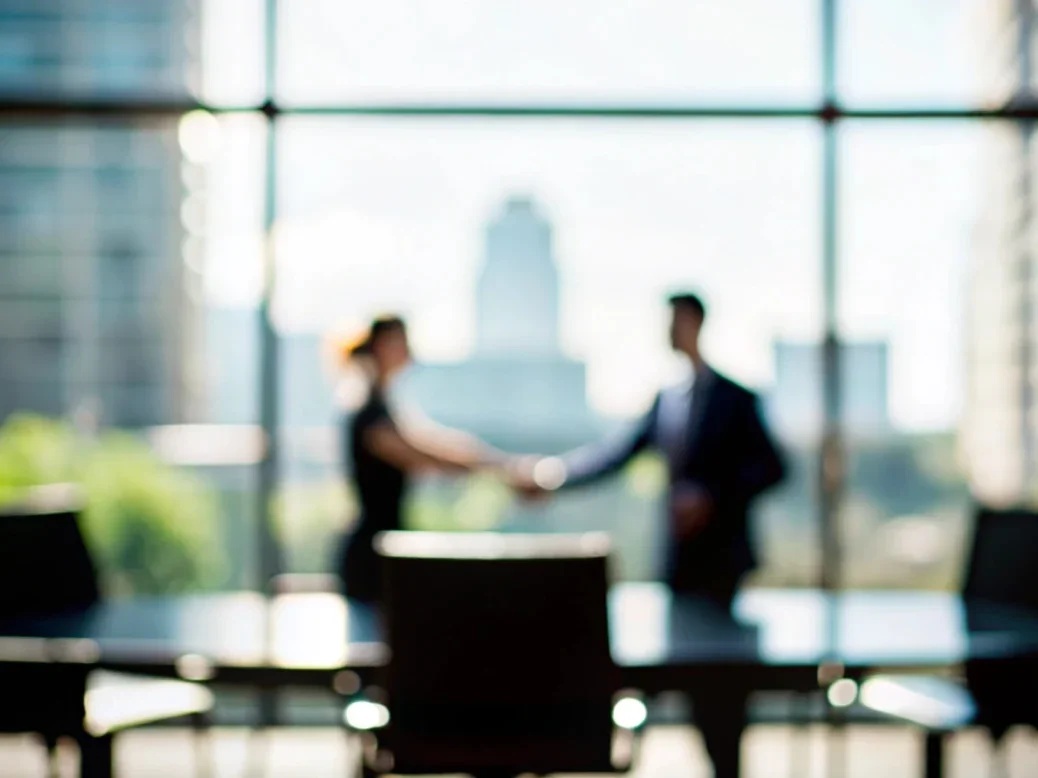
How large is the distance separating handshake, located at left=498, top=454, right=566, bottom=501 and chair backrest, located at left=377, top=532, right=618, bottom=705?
6.82 feet

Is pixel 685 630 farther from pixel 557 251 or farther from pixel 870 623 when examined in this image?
pixel 557 251

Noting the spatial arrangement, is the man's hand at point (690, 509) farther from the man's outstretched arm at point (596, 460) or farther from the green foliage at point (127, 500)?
the green foliage at point (127, 500)

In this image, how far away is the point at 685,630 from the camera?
2607 millimetres

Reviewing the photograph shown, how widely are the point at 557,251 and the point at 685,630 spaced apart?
2106mm

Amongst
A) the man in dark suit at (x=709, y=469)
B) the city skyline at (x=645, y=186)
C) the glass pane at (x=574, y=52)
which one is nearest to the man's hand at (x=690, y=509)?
the man in dark suit at (x=709, y=469)

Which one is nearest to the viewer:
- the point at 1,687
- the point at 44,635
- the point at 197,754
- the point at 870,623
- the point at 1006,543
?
the point at 44,635

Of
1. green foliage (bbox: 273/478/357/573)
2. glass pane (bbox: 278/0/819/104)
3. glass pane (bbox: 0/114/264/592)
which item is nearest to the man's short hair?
glass pane (bbox: 278/0/819/104)

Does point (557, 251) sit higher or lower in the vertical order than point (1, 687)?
higher

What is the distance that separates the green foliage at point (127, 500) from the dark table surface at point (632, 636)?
4.49 feet

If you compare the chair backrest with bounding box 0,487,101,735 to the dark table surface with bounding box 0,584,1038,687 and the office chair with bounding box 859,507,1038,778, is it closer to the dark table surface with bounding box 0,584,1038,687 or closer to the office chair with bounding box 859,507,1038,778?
the dark table surface with bounding box 0,584,1038,687

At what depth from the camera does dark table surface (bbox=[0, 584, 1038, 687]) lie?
230 cm

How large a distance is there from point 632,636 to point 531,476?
1.85 meters

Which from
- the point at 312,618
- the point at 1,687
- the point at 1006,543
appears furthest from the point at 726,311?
the point at 1,687

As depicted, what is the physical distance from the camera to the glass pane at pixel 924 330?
14.6 feet
